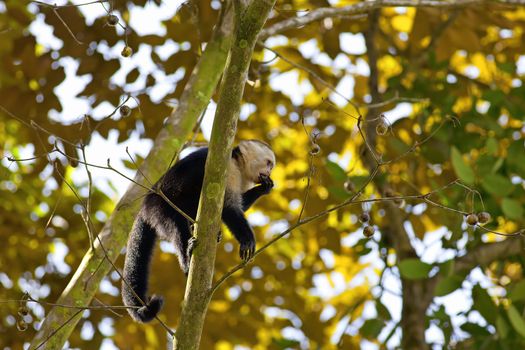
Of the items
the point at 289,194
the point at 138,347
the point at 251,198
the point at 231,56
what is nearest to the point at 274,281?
the point at 289,194

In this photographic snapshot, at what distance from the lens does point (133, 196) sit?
338 centimetres

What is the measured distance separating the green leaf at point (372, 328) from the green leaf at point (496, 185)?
38.0 inches

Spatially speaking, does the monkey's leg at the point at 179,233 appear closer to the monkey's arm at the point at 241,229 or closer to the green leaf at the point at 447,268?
the monkey's arm at the point at 241,229

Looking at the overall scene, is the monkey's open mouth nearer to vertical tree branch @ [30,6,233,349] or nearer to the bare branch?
vertical tree branch @ [30,6,233,349]

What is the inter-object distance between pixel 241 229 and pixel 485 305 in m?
1.41

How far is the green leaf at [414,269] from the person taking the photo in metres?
3.90

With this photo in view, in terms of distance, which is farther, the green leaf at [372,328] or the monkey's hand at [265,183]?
the green leaf at [372,328]

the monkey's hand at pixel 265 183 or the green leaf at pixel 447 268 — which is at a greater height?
the monkey's hand at pixel 265 183

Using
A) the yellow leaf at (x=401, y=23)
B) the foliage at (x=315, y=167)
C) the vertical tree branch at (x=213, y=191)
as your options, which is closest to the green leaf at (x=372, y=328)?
the foliage at (x=315, y=167)

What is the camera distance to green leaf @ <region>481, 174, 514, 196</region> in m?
3.95

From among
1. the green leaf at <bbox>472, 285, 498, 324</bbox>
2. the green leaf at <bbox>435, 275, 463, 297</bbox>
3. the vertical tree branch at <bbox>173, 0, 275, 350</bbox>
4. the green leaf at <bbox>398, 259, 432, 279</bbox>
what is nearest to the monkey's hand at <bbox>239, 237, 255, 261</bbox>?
the vertical tree branch at <bbox>173, 0, 275, 350</bbox>

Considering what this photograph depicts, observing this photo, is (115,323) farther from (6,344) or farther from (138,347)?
Answer: (6,344)

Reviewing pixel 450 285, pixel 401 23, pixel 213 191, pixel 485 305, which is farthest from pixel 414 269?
pixel 401 23

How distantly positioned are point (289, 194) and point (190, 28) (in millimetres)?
1537
